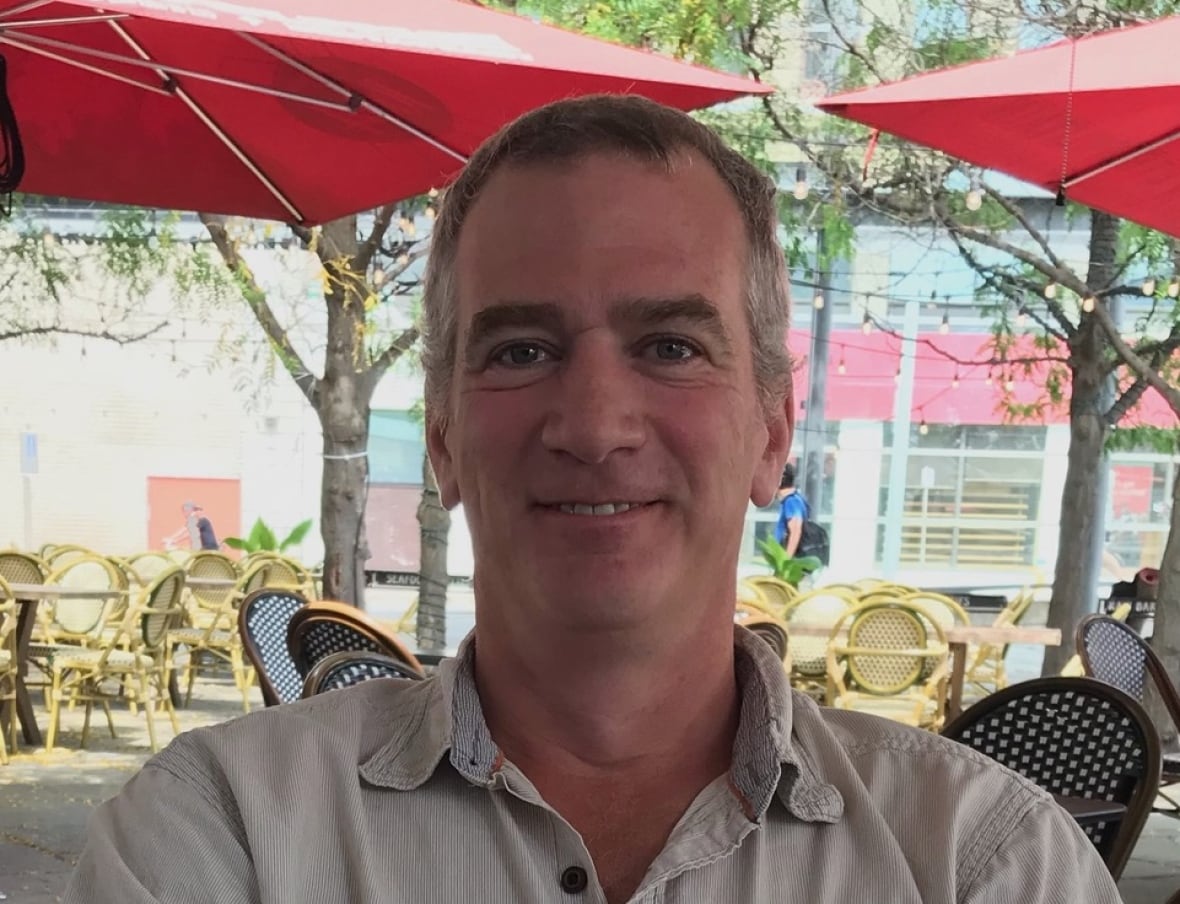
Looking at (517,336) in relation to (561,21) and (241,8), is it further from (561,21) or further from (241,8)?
(561,21)

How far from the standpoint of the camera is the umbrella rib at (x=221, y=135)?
313cm

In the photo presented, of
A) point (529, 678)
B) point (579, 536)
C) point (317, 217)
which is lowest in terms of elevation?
point (529, 678)

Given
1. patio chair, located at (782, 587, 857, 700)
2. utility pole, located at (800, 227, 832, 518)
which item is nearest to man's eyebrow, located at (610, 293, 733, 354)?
patio chair, located at (782, 587, 857, 700)

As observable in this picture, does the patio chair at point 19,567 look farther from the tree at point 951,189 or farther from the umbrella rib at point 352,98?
the umbrella rib at point 352,98

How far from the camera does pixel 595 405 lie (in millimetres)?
1079

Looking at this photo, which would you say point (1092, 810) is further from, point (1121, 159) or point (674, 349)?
point (1121, 159)

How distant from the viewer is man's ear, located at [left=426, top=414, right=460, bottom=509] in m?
1.22

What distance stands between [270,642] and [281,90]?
71.5 inches

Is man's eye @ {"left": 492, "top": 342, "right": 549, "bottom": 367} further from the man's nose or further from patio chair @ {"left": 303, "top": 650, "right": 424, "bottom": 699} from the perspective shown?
patio chair @ {"left": 303, "top": 650, "right": 424, "bottom": 699}

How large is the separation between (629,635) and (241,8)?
1.70m

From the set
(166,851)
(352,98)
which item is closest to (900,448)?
(352,98)

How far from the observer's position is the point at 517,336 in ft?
3.70

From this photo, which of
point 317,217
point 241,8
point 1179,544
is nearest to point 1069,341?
point 1179,544

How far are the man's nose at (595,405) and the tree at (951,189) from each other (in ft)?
20.2
